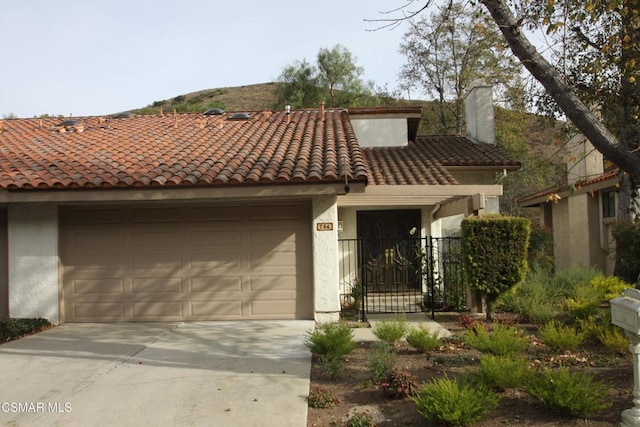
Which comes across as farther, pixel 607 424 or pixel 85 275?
pixel 85 275

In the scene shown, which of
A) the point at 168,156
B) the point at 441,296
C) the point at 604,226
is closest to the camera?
the point at 168,156

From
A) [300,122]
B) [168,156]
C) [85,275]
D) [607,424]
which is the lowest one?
[607,424]

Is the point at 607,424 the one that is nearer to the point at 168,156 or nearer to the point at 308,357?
the point at 308,357

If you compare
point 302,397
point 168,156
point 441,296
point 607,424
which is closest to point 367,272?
point 441,296

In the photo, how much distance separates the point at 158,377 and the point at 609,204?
17199mm

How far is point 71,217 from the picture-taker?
11055mm

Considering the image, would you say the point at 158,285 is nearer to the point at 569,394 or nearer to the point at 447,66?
the point at 569,394

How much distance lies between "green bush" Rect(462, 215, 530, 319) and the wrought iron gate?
1.28 m

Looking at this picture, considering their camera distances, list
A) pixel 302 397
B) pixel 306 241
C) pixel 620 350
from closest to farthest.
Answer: pixel 302 397
pixel 620 350
pixel 306 241

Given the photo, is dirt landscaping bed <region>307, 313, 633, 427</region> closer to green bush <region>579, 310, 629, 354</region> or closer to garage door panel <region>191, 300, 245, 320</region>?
green bush <region>579, 310, 629, 354</region>

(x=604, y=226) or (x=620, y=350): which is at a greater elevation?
(x=604, y=226)

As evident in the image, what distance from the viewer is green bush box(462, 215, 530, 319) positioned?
10281 mm

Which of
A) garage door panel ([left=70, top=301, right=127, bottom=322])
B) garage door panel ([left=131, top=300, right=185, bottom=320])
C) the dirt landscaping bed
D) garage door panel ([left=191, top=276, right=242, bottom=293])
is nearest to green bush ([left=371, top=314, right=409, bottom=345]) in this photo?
the dirt landscaping bed

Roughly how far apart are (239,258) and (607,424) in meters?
7.30
